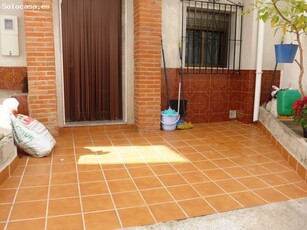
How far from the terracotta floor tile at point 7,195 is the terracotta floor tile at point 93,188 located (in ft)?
1.78

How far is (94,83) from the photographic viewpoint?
4.54 meters

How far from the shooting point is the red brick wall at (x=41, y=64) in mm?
3689

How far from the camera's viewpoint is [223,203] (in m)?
2.16

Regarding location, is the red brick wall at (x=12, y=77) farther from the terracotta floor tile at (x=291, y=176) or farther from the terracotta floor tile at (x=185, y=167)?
the terracotta floor tile at (x=291, y=176)

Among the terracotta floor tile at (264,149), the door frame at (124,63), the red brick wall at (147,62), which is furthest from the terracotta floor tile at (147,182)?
the door frame at (124,63)

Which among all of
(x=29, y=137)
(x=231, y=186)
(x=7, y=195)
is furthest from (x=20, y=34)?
(x=231, y=186)

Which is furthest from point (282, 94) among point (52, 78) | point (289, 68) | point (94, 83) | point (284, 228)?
point (52, 78)

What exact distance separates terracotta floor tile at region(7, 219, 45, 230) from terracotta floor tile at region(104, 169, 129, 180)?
2.73 feet

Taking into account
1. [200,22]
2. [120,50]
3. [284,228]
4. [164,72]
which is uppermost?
[200,22]

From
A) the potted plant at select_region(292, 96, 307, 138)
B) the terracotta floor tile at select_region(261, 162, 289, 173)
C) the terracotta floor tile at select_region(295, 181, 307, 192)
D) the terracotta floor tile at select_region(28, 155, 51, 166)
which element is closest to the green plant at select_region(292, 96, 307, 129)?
the potted plant at select_region(292, 96, 307, 138)

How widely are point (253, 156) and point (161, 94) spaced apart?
1.98 m

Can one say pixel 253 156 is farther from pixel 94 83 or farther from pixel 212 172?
pixel 94 83

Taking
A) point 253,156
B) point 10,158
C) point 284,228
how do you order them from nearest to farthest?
1. point 284,228
2. point 10,158
3. point 253,156

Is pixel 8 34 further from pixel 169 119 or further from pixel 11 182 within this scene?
pixel 169 119
